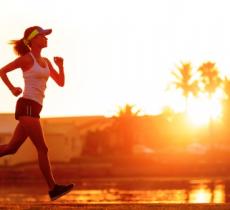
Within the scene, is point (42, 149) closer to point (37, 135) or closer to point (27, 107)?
point (37, 135)

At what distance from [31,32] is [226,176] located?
3428 cm

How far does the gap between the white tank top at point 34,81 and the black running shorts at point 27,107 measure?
0.05m

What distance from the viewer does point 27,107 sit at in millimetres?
8414

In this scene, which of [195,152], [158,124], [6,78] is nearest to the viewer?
[6,78]

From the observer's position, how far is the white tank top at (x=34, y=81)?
27.6ft

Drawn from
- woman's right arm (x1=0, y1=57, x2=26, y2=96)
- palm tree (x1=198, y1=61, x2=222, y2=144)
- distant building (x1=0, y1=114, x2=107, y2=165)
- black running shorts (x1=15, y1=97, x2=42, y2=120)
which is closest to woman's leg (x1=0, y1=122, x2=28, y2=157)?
black running shorts (x1=15, y1=97, x2=42, y2=120)

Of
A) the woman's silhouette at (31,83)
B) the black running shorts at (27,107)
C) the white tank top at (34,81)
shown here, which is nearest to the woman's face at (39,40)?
the woman's silhouette at (31,83)

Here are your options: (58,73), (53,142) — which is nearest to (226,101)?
(53,142)

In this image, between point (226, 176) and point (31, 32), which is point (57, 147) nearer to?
point (226, 176)

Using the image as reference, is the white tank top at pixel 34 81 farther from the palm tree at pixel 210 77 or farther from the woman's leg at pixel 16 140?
the palm tree at pixel 210 77

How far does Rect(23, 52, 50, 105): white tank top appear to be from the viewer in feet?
27.6

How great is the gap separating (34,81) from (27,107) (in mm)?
299

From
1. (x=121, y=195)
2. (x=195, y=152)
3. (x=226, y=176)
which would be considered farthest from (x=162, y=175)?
(x=195, y=152)

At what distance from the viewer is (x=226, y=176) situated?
41781 mm
